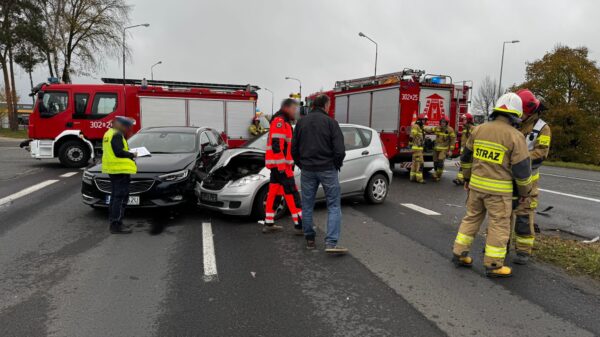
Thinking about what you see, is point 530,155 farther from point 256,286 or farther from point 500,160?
point 256,286

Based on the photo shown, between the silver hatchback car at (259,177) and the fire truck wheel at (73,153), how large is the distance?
24.7 feet

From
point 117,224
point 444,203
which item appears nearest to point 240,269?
point 117,224

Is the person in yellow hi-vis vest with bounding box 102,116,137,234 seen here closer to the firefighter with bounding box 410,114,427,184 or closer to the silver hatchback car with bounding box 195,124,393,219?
the silver hatchback car with bounding box 195,124,393,219

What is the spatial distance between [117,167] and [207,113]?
29.1 feet

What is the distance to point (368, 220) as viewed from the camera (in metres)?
6.68

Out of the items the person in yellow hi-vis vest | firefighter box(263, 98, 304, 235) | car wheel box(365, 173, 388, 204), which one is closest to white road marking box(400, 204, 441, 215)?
car wheel box(365, 173, 388, 204)

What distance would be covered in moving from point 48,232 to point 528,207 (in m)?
6.04

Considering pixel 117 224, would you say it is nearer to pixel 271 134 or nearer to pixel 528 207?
pixel 271 134

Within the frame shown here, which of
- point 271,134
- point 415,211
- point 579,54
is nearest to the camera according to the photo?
point 271,134

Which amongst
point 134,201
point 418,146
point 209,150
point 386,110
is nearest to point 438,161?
point 418,146

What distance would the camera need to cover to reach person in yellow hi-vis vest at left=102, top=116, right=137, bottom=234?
562 cm

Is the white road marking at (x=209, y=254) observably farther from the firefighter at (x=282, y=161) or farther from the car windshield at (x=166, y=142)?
the car windshield at (x=166, y=142)

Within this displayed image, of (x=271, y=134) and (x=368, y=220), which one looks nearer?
(x=271, y=134)

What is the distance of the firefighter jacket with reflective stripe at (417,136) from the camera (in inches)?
427
